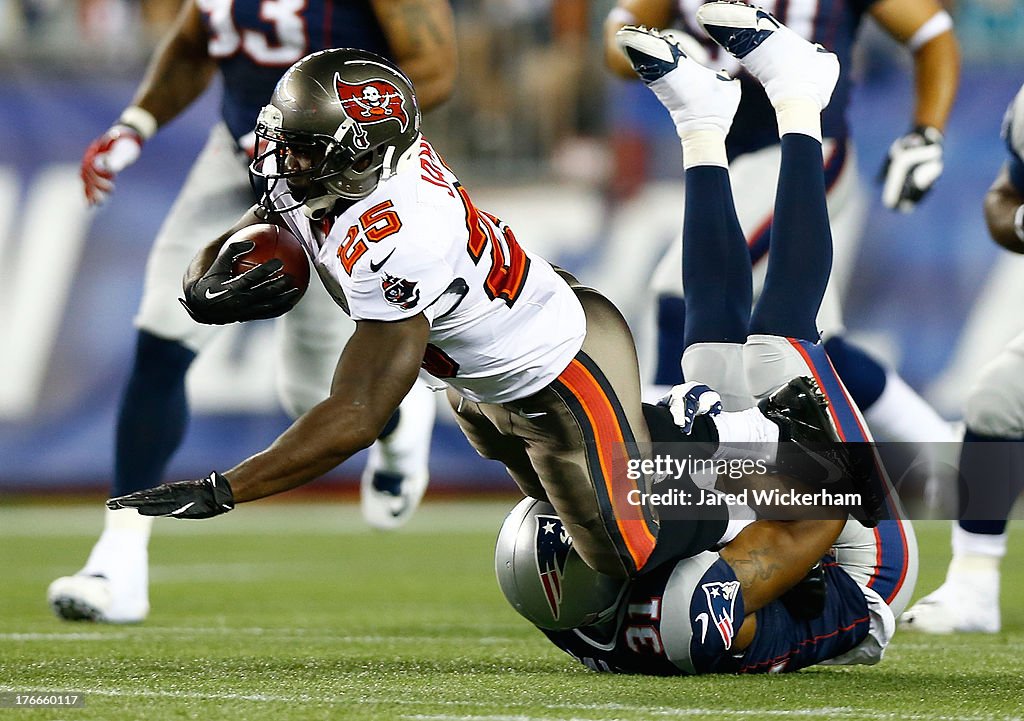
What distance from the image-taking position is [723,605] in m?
2.98

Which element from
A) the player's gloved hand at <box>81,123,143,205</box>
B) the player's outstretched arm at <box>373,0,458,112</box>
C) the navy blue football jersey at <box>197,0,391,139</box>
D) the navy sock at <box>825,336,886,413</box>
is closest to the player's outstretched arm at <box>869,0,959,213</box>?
the navy sock at <box>825,336,886,413</box>

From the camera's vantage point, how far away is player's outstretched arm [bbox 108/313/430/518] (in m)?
2.57

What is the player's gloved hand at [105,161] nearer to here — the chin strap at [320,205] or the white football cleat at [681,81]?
the white football cleat at [681,81]

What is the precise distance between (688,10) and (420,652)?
1976 millimetres

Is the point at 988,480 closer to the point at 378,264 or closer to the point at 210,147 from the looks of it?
the point at 378,264

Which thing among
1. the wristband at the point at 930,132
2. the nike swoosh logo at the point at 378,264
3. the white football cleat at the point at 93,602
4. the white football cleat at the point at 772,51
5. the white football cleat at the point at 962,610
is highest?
the white football cleat at the point at 772,51

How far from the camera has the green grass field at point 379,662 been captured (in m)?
2.56

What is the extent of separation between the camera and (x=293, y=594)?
499cm

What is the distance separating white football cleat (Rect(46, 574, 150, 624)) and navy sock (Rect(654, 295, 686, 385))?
4.94 ft

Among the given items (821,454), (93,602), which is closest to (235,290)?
(821,454)

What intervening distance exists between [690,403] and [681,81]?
771mm

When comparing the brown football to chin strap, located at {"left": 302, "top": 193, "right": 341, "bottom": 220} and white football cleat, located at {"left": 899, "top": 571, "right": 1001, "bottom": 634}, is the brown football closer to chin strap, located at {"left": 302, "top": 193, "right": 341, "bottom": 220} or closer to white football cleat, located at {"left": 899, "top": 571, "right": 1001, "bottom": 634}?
chin strap, located at {"left": 302, "top": 193, "right": 341, "bottom": 220}

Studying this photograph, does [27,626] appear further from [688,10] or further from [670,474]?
[688,10]

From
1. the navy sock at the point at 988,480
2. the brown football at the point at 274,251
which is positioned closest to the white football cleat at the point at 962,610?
the navy sock at the point at 988,480
